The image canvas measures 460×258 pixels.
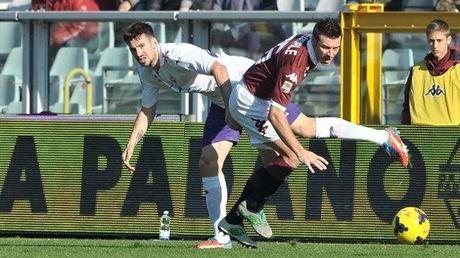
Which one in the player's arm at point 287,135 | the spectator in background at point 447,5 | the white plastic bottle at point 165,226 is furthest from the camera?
the spectator in background at point 447,5

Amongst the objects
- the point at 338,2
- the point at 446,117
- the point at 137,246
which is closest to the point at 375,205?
the point at 446,117

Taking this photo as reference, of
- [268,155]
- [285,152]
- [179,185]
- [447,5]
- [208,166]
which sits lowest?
[179,185]

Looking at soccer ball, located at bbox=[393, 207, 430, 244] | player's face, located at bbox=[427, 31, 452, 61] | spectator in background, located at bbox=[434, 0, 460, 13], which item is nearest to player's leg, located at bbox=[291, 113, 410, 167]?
soccer ball, located at bbox=[393, 207, 430, 244]

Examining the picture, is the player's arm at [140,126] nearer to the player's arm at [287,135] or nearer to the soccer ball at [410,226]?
the player's arm at [287,135]

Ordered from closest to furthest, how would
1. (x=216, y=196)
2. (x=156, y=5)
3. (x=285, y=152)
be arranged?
(x=285, y=152)
(x=216, y=196)
(x=156, y=5)

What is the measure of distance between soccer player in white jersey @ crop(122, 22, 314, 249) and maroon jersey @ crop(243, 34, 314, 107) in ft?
0.85

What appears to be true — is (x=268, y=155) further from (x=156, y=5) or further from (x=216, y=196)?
(x=156, y=5)

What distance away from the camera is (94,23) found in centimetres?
1464

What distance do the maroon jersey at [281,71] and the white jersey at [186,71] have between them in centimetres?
35

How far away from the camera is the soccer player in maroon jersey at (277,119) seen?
Result: 31.4 ft

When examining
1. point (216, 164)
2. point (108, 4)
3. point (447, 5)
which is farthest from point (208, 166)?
point (108, 4)

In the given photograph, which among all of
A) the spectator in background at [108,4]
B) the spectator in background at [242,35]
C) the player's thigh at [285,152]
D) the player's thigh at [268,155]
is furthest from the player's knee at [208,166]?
the spectator in background at [108,4]

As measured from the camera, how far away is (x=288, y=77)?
9516 mm

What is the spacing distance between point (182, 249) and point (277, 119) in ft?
5.37
